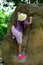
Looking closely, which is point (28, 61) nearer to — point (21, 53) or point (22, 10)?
point (21, 53)

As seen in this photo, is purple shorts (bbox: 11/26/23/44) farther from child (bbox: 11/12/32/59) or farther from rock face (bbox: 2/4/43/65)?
rock face (bbox: 2/4/43/65)

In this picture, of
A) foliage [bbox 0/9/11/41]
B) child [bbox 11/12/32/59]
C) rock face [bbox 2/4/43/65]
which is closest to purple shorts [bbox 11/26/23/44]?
child [bbox 11/12/32/59]

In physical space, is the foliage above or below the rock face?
below

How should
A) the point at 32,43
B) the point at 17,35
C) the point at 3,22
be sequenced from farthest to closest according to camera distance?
the point at 3,22, the point at 32,43, the point at 17,35

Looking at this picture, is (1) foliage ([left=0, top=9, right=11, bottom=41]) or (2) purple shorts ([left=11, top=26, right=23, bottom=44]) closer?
(2) purple shorts ([left=11, top=26, right=23, bottom=44])

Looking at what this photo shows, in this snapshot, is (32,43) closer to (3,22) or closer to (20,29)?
(20,29)

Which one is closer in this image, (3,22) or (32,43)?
(32,43)

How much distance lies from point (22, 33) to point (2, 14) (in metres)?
6.79

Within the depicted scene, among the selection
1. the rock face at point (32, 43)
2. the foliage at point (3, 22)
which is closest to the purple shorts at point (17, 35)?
the rock face at point (32, 43)

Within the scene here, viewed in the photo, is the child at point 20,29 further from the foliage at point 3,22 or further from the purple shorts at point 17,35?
the foliage at point 3,22

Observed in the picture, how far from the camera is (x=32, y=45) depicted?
554 cm

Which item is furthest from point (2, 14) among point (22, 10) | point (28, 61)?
point (28, 61)

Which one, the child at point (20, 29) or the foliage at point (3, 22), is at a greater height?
the child at point (20, 29)

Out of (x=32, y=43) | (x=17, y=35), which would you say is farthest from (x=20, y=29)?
(x=32, y=43)
